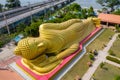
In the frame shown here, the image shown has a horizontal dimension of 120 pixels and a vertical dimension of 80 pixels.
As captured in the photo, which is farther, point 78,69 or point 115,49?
point 115,49

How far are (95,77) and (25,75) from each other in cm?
829

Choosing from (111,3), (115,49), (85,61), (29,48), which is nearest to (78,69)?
(85,61)

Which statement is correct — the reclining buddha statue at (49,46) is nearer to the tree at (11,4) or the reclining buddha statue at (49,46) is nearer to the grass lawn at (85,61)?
the grass lawn at (85,61)

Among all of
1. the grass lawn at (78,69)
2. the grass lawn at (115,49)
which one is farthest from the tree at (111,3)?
the grass lawn at (78,69)

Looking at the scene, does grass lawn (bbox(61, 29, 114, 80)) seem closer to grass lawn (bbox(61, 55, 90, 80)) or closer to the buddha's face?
grass lawn (bbox(61, 55, 90, 80))

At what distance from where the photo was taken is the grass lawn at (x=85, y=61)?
67.5ft

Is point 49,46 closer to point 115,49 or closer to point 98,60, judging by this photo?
point 98,60

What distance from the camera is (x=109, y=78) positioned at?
66.4ft

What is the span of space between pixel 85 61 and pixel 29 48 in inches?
326

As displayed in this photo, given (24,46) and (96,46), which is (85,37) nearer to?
(96,46)

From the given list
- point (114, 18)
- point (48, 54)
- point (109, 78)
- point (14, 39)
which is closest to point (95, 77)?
point (109, 78)

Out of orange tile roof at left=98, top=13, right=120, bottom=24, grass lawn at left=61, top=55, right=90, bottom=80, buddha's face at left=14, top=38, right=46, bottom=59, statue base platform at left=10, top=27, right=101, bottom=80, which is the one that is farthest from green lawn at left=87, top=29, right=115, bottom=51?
buddha's face at left=14, top=38, right=46, bottom=59

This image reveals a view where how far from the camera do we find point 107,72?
2127 cm

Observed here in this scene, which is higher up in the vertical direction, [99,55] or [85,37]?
[85,37]
